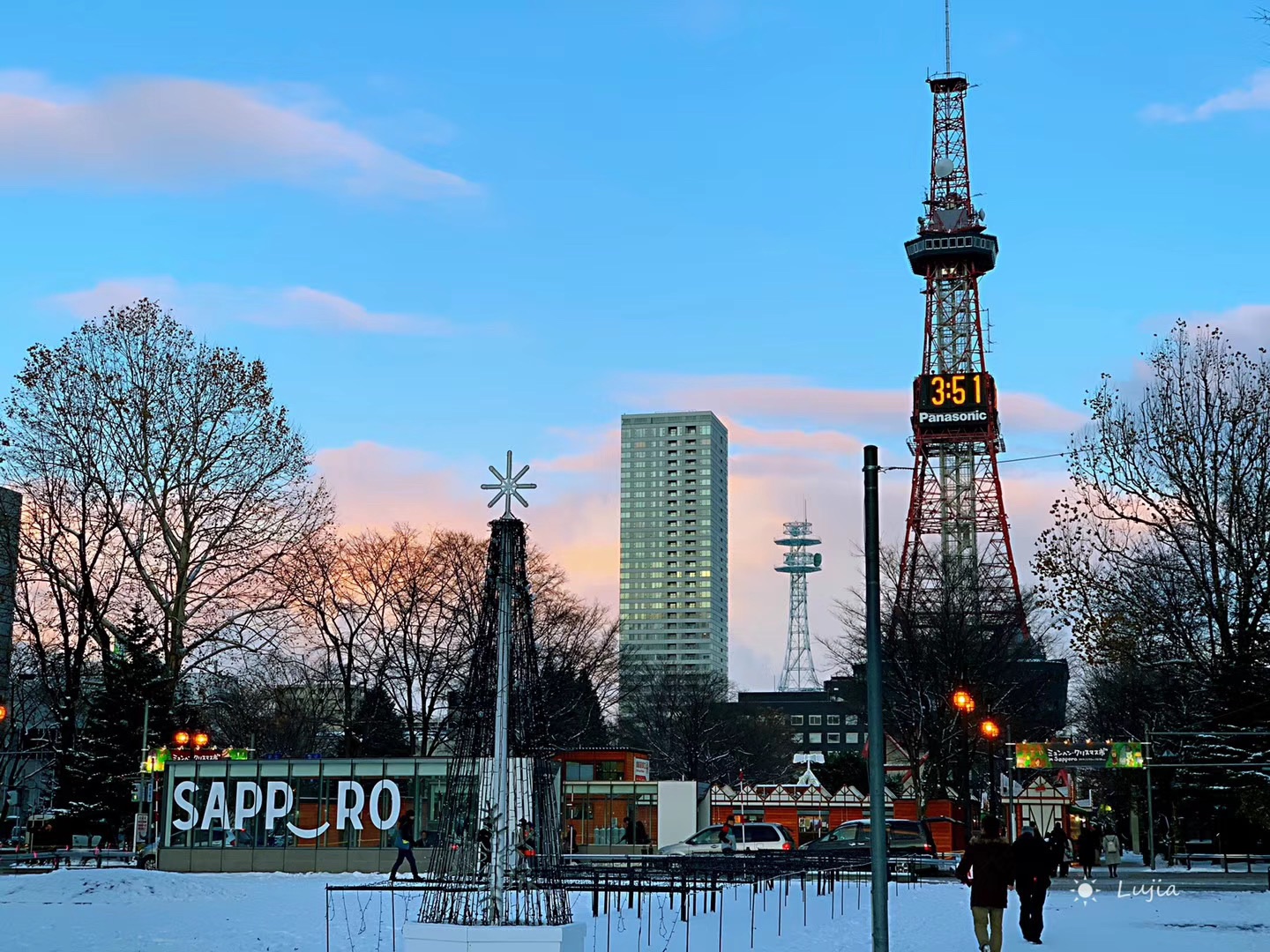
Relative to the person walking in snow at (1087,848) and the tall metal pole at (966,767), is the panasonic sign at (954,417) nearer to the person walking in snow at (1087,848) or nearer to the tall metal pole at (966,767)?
the tall metal pole at (966,767)

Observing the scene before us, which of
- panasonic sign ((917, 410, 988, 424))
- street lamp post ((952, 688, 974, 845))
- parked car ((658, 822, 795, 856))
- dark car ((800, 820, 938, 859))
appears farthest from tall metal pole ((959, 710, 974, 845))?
panasonic sign ((917, 410, 988, 424))

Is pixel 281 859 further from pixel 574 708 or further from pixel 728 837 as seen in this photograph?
pixel 574 708

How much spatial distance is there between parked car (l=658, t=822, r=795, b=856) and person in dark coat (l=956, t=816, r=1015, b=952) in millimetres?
23646

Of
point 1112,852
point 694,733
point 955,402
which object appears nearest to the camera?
point 1112,852

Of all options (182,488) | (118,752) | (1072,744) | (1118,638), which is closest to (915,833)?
(1072,744)

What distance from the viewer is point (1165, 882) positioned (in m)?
34.5

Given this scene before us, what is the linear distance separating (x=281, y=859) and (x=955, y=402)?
236 ft

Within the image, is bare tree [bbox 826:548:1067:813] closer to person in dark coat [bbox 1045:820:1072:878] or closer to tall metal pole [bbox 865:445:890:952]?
person in dark coat [bbox 1045:820:1072:878]

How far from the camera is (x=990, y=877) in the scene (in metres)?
18.1

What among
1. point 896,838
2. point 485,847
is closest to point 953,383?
point 896,838

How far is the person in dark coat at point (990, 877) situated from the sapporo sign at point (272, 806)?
977 inches

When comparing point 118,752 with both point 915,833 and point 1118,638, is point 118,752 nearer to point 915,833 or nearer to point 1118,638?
point 915,833

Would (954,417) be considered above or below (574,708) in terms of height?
above

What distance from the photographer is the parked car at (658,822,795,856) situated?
42.0 metres
